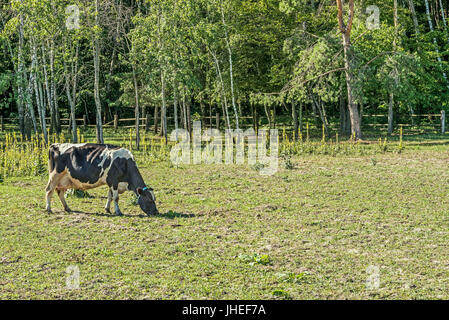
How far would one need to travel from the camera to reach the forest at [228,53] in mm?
26109

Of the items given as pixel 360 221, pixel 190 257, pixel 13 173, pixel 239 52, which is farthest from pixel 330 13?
pixel 190 257

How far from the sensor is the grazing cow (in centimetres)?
1213

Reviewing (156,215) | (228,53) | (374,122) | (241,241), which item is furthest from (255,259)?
(374,122)

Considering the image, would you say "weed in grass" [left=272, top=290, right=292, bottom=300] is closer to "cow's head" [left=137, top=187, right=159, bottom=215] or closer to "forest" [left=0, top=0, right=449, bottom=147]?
"cow's head" [left=137, top=187, right=159, bottom=215]

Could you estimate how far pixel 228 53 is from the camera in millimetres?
32531

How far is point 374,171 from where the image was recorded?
18125 mm

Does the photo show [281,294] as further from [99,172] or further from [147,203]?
[99,172]

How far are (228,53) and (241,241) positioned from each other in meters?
23.7

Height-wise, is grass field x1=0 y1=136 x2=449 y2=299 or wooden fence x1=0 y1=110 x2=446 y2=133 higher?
wooden fence x1=0 y1=110 x2=446 y2=133

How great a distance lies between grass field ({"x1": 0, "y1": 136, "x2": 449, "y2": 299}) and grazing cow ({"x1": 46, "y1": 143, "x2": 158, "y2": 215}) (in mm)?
499

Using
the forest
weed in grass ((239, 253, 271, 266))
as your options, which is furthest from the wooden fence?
weed in grass ((239, 253, 271, 266))

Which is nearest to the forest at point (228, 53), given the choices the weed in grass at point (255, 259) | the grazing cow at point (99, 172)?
the grazing cow at point (99, 172)

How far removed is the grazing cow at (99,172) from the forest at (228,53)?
12.2m

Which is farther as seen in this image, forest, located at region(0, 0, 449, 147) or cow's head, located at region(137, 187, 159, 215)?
forest, located at region(0, 0, 449, 147)
